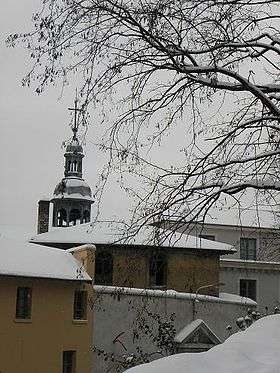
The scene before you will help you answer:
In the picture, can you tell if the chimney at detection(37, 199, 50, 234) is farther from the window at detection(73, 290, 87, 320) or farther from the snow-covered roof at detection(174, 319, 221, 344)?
the snow-covered roof at detection(174, 319, 221, 344)

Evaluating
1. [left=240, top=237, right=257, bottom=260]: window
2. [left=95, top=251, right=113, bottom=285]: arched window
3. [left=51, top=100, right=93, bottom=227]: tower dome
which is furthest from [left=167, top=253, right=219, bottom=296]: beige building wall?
[left=51, top=100, right=93, bottom=227]: tower dome

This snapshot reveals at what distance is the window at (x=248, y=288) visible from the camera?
152ft

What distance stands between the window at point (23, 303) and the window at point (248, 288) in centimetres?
1701

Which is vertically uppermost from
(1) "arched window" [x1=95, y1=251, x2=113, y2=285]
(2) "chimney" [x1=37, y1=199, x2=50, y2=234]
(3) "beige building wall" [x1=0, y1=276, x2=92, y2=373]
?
(2) "chimney" [x1=37, y1=199, x2=50, y2=234]

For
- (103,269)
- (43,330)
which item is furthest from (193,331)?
(43,330)

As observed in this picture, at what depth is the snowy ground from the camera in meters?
4.88

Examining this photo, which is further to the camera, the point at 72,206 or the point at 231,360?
the point at 72,206

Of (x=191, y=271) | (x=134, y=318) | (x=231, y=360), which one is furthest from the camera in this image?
(x=191, y=271)

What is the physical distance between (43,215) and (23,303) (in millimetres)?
14211

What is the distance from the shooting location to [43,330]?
32.9 metres

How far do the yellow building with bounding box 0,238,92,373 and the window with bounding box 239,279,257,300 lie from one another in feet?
47.2

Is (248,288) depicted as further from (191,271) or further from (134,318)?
(134,318)

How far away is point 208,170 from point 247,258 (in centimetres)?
3769

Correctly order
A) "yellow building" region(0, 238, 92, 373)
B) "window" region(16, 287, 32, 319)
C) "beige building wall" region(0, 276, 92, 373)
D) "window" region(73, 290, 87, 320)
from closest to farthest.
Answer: "beige building wall" region(0, 276, 92, 373) → "yellow building" region(0, 238, 92, 373) → "window" region(16, 287, 32, 319) → "window" region(73, 290, 87, 320)
